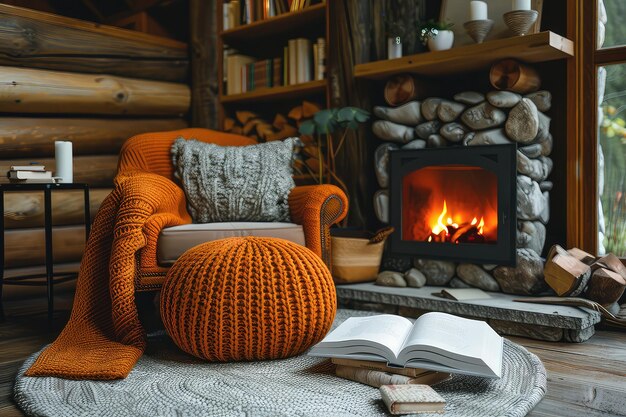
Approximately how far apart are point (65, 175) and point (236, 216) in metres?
0.79

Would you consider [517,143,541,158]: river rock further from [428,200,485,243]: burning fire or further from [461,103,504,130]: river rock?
[428,200,485,243]: burning fire

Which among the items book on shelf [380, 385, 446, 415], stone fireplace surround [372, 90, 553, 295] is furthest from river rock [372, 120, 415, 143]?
book on shelf [380, 385, 446, 415]

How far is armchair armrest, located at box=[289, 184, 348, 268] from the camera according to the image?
2664 mm

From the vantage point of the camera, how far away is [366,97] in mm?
3246

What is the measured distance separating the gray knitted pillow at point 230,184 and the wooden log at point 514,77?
105cm

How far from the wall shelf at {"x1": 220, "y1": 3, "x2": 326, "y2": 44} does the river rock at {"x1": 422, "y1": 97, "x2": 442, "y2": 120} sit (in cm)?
88

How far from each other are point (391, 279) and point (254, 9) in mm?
1951

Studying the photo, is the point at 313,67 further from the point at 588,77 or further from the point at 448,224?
the point at 588,77

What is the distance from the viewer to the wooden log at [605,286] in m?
2.41

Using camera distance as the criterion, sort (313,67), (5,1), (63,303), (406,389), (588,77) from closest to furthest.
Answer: (406,389), (588,77), (63,303), (313,67), (5,1)

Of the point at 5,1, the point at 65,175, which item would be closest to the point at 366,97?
the point at 65,175

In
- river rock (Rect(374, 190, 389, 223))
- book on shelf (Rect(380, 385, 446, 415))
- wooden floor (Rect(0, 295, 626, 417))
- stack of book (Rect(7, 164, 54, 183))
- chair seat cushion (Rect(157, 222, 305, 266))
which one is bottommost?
wooden floor (Rect(0, 295, 626, 417))

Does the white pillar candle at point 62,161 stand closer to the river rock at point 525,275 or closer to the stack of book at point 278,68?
the stack of book at point 278,68

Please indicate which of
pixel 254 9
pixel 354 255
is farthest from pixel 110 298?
pixel 254 9
